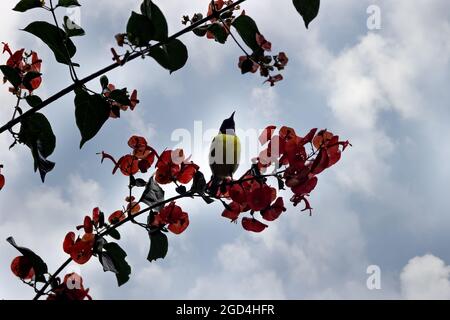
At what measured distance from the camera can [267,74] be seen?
1604 millimetres

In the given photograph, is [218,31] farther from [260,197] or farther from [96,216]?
[96,216]

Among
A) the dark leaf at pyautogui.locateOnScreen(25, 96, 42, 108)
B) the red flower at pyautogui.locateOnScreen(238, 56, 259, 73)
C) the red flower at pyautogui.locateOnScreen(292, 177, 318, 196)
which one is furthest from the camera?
the red flower at pyautogui.locateOnScreen(238, 56, 259, 73)

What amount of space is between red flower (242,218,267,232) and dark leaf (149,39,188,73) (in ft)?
1.42

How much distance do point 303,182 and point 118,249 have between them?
1.66 feet

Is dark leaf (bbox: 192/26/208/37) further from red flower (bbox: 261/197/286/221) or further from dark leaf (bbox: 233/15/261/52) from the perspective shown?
red flower (bbox: 261/197/286/221)

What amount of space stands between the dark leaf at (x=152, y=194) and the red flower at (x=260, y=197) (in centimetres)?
24

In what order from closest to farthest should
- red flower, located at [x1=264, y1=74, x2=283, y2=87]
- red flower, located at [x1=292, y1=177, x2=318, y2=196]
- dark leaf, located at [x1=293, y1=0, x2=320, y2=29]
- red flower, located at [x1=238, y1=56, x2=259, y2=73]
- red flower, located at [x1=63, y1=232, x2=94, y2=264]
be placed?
1. dark leaf, located at [x1=293, y1=0, x2=320, y2=29]
2. red flower, located at [x1=292, y1=177, x2=318, y2=196]
3. red flower, located at [x1=63, y1=232, x2=94, y2=264]
4. red flower, located at [x1=238, y1=56, x2=259, y2=73]
5. red flower, located at [x1=264, y1=74, x2=283, y2=87]

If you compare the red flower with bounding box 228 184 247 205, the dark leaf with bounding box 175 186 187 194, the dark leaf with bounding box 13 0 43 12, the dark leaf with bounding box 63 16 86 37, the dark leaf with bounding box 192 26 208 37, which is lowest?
the red flower with bounding box 228 184 247 205

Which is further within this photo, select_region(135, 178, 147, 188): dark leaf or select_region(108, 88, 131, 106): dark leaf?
select_region(135, 178, 147, 188): dark leaf

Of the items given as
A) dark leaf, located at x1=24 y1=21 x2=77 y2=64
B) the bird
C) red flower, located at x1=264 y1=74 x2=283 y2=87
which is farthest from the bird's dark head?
red flower, located at x1=264 y1=74 x2=283 y2=87

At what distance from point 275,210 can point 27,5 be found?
803 millimetres

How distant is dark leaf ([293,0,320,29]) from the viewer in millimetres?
1173
